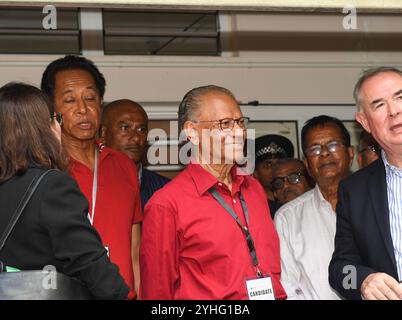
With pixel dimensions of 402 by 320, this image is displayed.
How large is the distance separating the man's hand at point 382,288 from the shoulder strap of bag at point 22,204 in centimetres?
141

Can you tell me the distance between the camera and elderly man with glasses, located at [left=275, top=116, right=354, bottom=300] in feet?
13.7

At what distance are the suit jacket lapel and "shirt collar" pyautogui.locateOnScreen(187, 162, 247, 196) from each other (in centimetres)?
62

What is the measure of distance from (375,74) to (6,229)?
194 centimetres

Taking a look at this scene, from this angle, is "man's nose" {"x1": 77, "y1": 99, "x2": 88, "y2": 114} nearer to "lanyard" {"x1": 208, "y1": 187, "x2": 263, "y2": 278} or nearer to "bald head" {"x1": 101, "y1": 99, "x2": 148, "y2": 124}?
"lanyard" {"x1": 208, "y1": 187, "x2": 263, "y2": 278}

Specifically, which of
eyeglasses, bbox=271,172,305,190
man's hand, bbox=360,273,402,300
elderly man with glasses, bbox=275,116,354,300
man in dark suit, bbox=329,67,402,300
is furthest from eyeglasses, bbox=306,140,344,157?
man's hand, bbox=360,273,402,300

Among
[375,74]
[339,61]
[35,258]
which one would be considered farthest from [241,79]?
[35,258]

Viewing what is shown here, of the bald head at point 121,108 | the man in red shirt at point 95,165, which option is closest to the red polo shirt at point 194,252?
the man in red shirt at point 95,165

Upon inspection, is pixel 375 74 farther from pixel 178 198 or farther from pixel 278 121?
pixel 278 121

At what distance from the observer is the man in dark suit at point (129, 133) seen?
4.98 m

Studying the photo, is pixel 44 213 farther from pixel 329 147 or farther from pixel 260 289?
pixel 329 147

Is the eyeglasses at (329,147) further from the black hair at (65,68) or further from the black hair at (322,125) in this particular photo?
the black hair at (65,68)

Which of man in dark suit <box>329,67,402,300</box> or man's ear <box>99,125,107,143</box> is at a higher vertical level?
man's ear <box>99,125,107,143</box>

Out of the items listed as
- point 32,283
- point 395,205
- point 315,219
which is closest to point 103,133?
point 315,219

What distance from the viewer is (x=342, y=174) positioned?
4566mm
